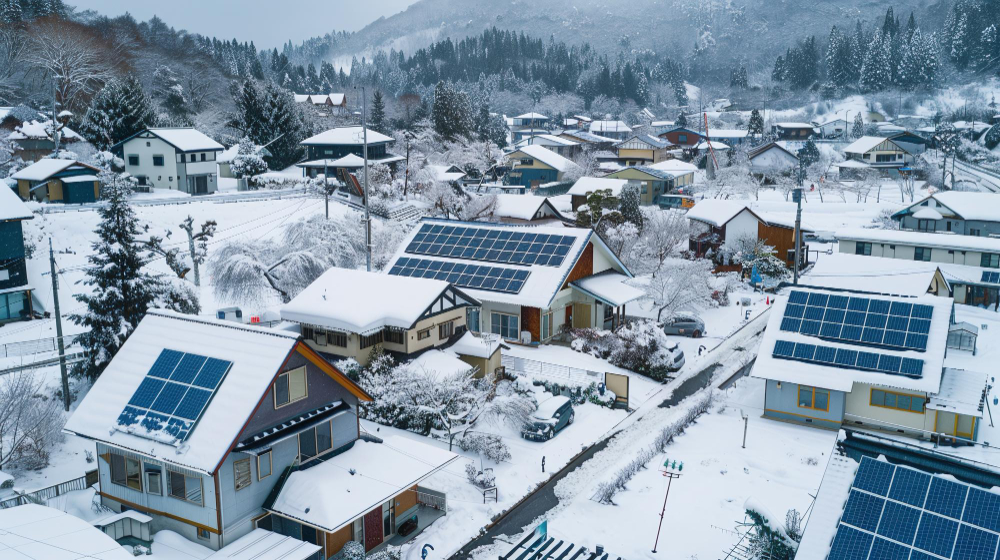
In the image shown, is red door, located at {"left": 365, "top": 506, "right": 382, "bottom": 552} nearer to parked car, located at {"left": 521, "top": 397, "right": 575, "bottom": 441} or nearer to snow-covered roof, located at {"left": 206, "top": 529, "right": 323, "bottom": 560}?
snow-covered roof, located at {"left": 206, "top": 529, "right": 323, "bottom": 560}

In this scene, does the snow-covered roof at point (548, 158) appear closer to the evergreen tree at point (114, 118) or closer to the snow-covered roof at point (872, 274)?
the evergreen tree at point (114, 118)

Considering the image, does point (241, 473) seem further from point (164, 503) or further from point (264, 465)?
point (164, 503)

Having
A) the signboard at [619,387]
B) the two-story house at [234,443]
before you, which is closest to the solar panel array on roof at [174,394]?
the two-story house at [234,443]

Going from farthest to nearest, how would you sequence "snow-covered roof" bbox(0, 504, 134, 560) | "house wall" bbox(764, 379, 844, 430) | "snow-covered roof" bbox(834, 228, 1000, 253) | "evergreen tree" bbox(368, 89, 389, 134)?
1. "evergreen tree" bbox(368, 89, 389, 134)
2. "snow-covered roof" bbox(834, 228, 1000, 253)
3. "house wall" bbox(764, 379, 844, 430)
4. "snow-covered roof" bbox(0, 504, 134, 560)

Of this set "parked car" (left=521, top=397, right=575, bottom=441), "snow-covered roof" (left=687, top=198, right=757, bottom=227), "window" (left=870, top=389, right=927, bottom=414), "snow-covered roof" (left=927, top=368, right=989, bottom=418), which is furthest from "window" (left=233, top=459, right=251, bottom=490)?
"snow-covered roof" (left=687, top=198, right=757, bottom=227)

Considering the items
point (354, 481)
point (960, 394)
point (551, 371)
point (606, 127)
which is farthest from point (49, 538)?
point (606, 127)
